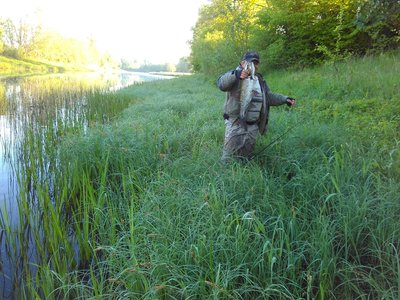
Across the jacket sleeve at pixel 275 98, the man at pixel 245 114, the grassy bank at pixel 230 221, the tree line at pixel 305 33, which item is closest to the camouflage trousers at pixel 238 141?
the man at pixel 245 114

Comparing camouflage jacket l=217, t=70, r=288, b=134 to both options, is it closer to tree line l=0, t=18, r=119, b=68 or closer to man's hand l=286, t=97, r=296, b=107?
man's hand l=286, t=97, r=296, b=107

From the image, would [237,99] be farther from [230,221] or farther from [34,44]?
[34,44]

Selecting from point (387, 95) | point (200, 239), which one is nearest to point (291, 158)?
point (200, 239)

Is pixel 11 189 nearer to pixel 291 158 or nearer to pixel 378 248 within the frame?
pixel 291 158

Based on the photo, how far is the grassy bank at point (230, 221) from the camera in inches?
90.8

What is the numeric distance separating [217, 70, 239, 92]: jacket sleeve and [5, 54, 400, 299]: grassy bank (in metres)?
0.98

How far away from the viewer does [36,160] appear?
17.8ft

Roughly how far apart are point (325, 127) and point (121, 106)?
8354 millimetres

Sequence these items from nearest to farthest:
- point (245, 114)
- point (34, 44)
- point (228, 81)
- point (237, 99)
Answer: point (228, 81)
point (245, 114)
point (237, 99)
point (34, 44)

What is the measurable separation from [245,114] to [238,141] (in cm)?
38

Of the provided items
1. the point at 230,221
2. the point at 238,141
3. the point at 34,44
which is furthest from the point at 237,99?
the point at 34,44

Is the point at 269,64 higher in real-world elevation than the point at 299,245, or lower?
higher

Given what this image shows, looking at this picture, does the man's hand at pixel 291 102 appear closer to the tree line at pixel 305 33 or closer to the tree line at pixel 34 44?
the tree line at pixel 305 33

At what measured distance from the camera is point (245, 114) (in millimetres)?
3998
